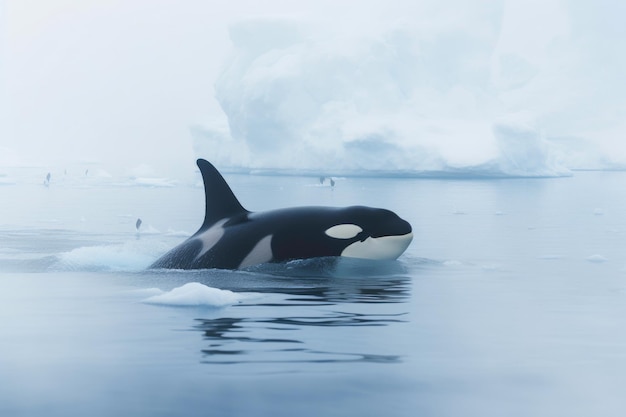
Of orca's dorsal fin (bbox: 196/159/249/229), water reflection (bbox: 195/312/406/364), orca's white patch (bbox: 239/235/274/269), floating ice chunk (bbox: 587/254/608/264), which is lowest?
floating ice chunk (bbox: 587/254/608/264)

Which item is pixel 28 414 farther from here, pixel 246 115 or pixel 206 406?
pixel 246 115

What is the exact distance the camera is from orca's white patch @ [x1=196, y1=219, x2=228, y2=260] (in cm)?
1128

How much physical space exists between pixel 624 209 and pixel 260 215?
2163cm

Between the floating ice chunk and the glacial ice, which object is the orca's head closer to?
the floating ice chunk

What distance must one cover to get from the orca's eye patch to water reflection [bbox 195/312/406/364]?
298cm

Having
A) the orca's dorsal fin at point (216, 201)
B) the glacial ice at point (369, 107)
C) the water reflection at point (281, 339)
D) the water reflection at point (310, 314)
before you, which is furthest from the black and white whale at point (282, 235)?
the glacial ice at point (369, 107)

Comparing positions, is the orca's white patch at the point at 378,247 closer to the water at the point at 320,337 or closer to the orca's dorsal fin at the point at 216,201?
the water at the point at 320,337

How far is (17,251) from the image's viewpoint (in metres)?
15.2

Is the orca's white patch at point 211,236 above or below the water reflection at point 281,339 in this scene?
above

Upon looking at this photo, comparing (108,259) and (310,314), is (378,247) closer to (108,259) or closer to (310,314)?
(310,314)

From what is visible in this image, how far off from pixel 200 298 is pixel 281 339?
5.63 ft

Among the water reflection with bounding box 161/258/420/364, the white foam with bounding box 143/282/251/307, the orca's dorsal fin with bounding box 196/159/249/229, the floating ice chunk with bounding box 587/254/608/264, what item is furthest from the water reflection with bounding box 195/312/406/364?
the floating ice chunk with bounding box 587/254/608/264

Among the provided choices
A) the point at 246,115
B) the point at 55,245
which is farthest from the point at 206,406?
the point at 246,115

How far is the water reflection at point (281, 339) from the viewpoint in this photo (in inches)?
247
